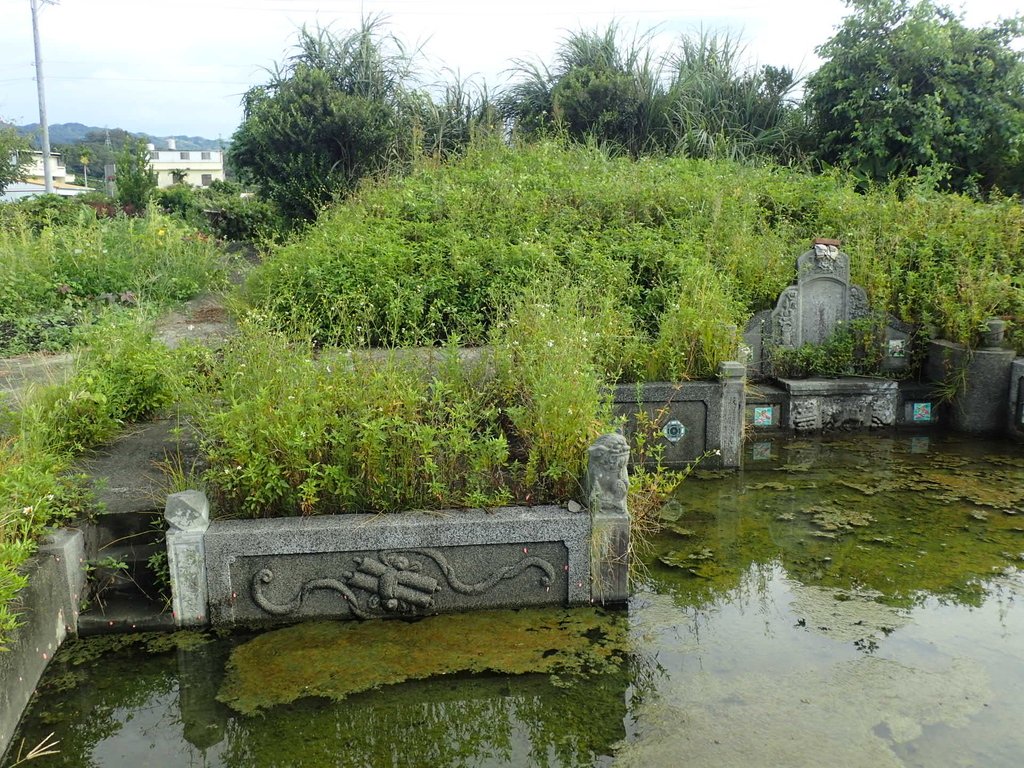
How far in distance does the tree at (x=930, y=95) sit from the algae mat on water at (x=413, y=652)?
9.17 metres

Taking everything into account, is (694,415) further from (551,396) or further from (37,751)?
(37,751)

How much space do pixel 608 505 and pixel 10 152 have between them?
28.7 m

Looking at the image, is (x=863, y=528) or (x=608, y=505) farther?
(x=863, y=528)

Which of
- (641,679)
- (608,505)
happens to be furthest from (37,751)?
(608,505)

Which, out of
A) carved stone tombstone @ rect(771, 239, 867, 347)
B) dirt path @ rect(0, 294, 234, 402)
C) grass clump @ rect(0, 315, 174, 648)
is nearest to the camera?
grass clump @ rect(0, 315, 174, 648)

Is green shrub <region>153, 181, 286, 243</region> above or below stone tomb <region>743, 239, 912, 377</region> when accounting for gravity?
above

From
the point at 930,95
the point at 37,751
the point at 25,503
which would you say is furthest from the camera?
the point at 930,95

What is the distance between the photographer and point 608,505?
3.96 meters

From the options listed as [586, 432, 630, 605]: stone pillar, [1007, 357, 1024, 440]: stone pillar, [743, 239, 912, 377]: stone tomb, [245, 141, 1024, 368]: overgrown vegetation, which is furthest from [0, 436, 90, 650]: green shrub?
[1007, 357, 1024, 440]: stone pillar

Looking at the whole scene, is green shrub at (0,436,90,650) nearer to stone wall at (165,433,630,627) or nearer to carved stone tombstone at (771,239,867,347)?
stone wall at (165,433,630,627)

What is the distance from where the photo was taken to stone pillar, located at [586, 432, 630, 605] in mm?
3947

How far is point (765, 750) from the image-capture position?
3.04 m

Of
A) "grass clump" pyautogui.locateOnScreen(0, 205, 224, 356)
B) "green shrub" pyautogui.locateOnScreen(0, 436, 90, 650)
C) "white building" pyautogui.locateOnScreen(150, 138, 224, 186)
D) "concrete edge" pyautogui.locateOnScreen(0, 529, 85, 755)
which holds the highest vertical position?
"white building" pyautogui.locateOnScreen(150, 138, 224, 186)

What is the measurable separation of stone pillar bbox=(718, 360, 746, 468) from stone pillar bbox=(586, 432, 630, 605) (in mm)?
2209
